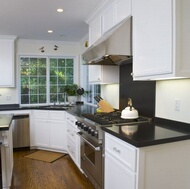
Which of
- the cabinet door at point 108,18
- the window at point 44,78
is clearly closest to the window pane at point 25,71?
the window at point 44,78

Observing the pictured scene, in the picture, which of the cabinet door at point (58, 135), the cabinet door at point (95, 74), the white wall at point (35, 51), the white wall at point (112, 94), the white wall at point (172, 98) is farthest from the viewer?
the white wall at point (35, 51)

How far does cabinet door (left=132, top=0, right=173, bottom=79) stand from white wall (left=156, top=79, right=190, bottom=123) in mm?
333

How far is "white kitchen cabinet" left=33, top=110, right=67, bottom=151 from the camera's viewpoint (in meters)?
3.96

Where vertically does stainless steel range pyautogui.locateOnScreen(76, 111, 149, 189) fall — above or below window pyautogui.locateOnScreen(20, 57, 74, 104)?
below

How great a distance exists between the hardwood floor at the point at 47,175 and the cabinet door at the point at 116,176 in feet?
2.58

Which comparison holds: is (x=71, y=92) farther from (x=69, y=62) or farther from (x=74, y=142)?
(x=74, y=142)

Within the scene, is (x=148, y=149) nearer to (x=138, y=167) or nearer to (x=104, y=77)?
(x=138, y=167)

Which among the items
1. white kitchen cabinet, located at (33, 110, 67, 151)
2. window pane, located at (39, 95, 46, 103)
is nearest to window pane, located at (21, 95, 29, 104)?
window pane, located at (39, 95, 46, 103)

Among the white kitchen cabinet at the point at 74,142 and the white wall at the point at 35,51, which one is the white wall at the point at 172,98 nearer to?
the white kitchen cabinet at the point at 74,142

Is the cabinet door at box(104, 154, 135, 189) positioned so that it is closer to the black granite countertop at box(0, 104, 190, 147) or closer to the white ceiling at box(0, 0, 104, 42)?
the black granite countertop at box(0, 104, 190, 147)

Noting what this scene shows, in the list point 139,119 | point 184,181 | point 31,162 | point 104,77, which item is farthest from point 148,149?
point 31,162

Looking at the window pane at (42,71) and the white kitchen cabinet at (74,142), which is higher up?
the window pane at (42,71)

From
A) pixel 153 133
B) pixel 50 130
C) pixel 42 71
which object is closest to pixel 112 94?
pixel 50 130

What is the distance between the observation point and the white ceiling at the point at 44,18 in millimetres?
2727
